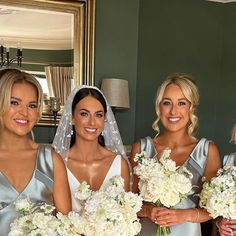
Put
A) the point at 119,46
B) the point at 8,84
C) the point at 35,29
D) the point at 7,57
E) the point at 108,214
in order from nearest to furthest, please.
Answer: the point at 108,214 < the point at 8,84 < the point at 7,57 < the point at 35,29 < the point at 119,46

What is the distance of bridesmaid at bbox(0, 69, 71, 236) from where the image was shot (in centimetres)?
204

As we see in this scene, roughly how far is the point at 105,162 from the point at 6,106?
2.74ft


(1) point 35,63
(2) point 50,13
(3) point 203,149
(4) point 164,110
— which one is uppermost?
(2) point 50,13

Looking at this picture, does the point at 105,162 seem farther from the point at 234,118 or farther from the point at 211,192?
the point at 234,118

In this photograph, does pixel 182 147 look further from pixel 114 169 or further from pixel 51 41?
pixel 51 41

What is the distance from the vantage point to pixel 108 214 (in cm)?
184

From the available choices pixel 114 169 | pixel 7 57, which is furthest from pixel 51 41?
pixel 114 169

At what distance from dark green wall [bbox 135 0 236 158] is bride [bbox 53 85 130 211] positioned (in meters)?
2.76

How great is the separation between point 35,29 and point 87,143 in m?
2.33

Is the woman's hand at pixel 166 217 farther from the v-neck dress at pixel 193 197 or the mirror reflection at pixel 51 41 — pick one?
the mirror reflection at pixel 51 41

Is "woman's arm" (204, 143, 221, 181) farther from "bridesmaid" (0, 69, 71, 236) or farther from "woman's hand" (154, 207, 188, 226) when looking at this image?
"bridesmaid" (0, 69, 71, 236)

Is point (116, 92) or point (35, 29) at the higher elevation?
point (35, 29)

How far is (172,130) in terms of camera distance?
2621mm

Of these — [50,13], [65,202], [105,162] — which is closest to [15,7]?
[50,13]
